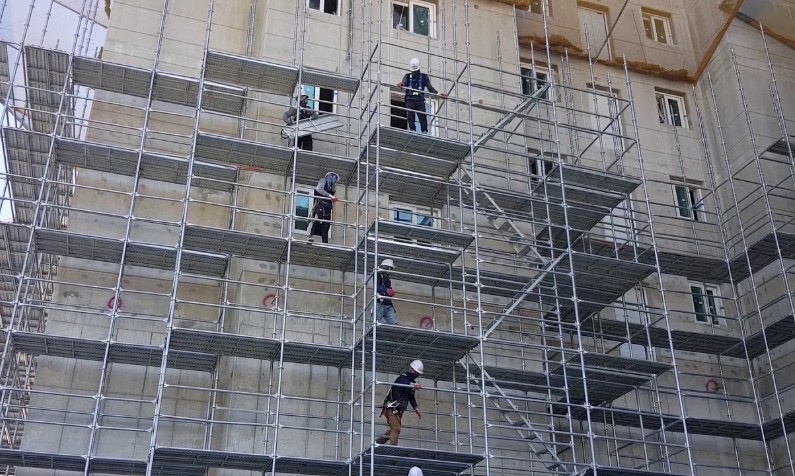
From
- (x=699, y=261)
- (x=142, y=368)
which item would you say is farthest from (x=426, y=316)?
(x=699, y=261)

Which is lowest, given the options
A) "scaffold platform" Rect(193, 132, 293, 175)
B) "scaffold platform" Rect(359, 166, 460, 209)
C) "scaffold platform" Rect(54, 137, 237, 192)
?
"scaffold platform" Rect(54, 137, 237, 192)

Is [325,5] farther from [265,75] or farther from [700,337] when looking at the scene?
[700,337]

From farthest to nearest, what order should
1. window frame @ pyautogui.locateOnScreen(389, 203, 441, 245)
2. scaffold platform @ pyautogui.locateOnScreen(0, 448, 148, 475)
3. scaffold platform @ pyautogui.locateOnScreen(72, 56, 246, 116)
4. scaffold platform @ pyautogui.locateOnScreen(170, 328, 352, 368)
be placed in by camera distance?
window frame @ pyautogui.locateOnScreen(389, 203, 441, 245)
scaffold platform @ pyautogui.locateOnScreen(72, 56, 246, 116)
scaffold platform @ pyautogui.locateOnScreen(170, 328, 352, 368)
scaffold platform @ pyautogui.locateOnScreen(0, 448, 148, 475)

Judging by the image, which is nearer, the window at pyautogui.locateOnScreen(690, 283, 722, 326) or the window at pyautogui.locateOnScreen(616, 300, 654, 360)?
the window at pyautogui.locateOnScreen(616, 300, 654, 360)

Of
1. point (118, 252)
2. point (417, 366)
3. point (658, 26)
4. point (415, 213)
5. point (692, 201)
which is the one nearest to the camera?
point (417, 366)

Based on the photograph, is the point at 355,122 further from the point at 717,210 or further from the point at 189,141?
the point at 717,210

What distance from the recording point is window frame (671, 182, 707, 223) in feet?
70.7

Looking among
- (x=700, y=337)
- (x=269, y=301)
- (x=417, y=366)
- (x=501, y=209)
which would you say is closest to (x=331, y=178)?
(x=269, y=301)

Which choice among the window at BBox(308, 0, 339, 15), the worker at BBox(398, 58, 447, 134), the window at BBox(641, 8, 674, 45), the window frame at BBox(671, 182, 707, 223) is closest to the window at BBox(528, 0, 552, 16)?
the window at BBox(641, 8, 674, 45)

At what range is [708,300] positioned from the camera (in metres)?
20.8

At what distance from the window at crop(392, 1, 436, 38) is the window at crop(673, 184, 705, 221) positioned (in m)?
6.90

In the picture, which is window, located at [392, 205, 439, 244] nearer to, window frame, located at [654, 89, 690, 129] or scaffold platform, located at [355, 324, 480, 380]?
scaffold platform, located at [355, 324, 480, 380]

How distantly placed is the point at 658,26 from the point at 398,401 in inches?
590

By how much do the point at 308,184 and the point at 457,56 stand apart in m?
4.95
